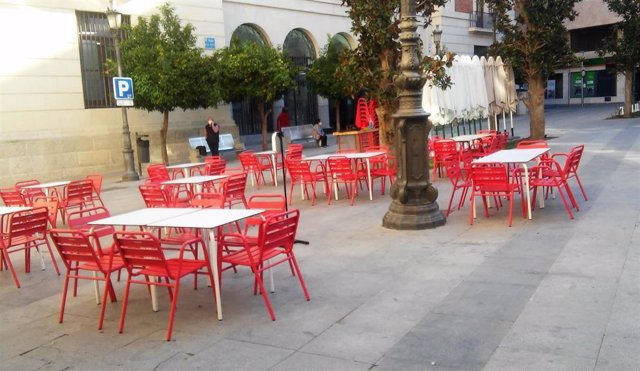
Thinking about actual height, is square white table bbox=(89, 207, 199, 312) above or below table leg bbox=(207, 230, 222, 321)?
above

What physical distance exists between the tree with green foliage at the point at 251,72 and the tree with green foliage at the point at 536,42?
7.70 metres

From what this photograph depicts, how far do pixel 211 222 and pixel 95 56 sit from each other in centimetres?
1682

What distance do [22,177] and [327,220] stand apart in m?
12.1

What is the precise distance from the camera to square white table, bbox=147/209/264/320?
521cm

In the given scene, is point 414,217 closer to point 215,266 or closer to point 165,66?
point 215,266

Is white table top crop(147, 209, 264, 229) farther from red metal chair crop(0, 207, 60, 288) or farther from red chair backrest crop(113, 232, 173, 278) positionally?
red metal chair crop(0, 207, 60, 288)

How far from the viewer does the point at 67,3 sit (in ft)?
63.1

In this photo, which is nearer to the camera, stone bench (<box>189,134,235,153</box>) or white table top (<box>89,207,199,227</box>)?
white table top (<box>89,207,199,227</box>)

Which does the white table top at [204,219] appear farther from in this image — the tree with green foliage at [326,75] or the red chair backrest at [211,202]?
the tree with green foliage at [326,75]

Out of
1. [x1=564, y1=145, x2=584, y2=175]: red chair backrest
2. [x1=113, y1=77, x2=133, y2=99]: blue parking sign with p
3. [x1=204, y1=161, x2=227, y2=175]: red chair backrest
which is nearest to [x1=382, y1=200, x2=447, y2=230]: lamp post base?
[x1=564, y1=145, x2=584, y2=175]: red chair backrest

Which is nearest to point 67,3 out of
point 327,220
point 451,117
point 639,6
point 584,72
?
point 451,117

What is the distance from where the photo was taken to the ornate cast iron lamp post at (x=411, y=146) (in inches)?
332

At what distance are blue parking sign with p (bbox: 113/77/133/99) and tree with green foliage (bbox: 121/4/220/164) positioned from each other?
4.24 feet

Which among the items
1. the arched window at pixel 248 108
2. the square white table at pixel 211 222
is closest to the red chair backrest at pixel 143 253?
the square white table at pixel 211 222
